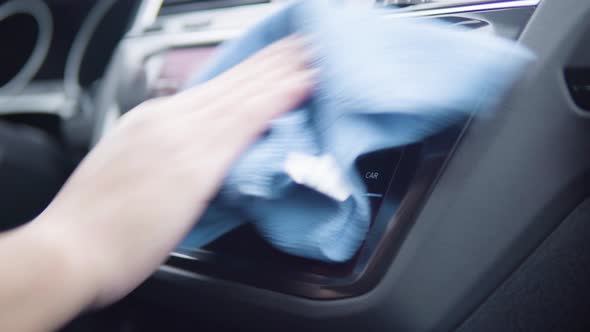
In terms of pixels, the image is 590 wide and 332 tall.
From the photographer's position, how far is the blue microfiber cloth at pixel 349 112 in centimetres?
21

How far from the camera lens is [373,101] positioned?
213 mm

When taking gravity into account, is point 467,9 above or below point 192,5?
above

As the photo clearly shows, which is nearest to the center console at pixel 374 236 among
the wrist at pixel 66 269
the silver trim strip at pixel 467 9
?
the silver trim strip at pixel 467 9

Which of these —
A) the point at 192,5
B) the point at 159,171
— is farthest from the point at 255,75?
the point at 192,5

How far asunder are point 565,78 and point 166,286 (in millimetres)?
296

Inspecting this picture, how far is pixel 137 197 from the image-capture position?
0.83ft

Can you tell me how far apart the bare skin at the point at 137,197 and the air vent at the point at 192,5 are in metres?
0.25

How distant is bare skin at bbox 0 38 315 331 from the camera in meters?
0.23

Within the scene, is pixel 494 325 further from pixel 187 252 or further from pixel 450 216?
pixel 187 252

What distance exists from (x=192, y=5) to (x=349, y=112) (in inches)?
16.3

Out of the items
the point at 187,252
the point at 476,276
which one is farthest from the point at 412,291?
the point at 187,252

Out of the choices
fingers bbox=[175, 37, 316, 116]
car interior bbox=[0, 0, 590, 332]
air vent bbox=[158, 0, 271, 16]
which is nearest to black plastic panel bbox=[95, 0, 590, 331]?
car interior bbox=[0, 0, 590, 332]

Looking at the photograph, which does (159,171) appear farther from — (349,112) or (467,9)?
(467,9)

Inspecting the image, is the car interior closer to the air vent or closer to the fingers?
the fingers
